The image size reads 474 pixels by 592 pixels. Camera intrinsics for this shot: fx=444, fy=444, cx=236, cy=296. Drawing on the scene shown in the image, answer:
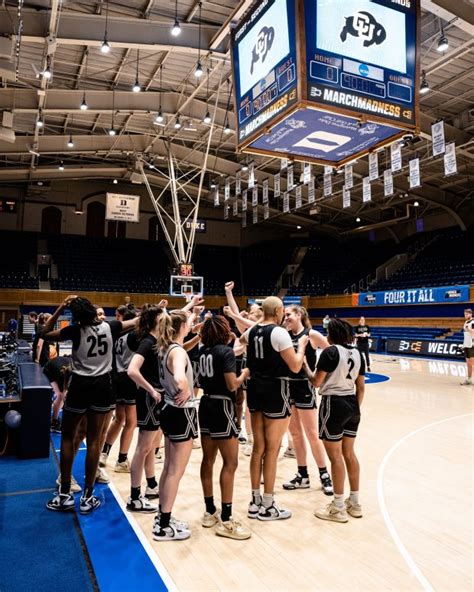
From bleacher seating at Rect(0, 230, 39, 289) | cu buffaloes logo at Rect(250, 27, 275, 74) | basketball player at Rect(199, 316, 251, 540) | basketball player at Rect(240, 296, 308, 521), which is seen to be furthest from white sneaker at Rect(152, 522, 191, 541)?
bleacher seating at Rect(0, 230, 39, 289)

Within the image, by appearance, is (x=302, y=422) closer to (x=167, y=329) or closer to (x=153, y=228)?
(x=167, y=329)

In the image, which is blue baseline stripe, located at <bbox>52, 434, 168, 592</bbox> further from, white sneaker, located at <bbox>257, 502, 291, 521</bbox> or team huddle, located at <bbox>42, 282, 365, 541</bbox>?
white sneaker, located at <bbox>257, 502, 291, 521</bbox>

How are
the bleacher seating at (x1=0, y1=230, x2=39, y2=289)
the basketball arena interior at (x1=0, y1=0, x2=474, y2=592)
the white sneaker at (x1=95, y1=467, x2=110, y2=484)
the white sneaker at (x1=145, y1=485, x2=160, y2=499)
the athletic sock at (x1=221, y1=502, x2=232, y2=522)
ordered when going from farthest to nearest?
1. the bleacher seating at (x1=0, y1=230, x2=39, y2=289)
2. the white sneaker at (x1=95, y1=467, x2=110, y2=484)
3. the white sneaker at (x1=145, y1=485, x2=160, y2=499)
4. the athletic sock at (x1=221, y1=502, x2=232, y2=522)
5. the basketball arena interior at (x1=0, y1=0, x2=474, y2=592)

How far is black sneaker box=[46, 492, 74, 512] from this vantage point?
142 inches

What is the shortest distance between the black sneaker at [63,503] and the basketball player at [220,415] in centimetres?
114

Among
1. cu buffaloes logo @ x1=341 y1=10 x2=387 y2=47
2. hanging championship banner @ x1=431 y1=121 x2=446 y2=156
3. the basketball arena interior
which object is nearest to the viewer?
the basketball arena interior

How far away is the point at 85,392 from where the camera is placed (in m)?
3.58

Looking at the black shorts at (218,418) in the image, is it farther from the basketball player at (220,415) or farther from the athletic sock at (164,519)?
the athletic sock at (164,519)

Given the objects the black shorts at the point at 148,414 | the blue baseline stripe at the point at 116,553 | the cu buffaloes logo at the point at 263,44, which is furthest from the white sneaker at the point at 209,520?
the cu buffaloes logo at the point at 263,44

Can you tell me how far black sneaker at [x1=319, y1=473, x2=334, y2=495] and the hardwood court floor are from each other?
0.19 feet

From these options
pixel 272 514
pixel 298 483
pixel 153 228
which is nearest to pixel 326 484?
pixel 298 483

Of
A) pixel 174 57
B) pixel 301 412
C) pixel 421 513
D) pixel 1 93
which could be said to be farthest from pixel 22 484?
pixel 1 93

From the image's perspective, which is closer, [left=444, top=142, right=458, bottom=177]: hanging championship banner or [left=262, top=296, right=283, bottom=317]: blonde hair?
[left=262, top=296, right=283, bottom=317]: blonde hair

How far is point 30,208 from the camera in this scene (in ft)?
87.7
